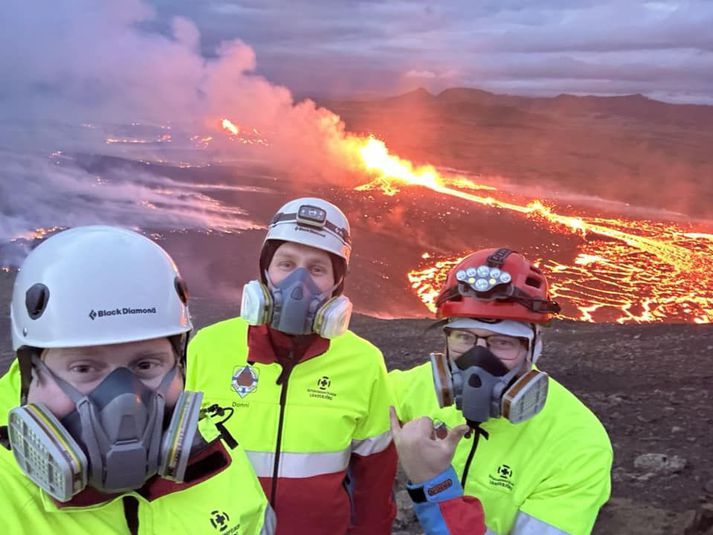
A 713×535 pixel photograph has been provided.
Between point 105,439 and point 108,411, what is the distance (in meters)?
0.09

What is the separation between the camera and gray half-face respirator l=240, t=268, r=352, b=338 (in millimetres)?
3867

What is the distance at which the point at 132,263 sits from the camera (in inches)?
96.1

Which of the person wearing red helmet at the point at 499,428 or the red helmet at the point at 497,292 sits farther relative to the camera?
the red helmet at the point at 497,292

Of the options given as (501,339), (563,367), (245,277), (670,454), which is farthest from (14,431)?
(245,277)

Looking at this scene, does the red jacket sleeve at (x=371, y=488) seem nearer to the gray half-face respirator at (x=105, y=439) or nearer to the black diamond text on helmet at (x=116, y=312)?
the gray half-face respirator at (x=105, y=439)

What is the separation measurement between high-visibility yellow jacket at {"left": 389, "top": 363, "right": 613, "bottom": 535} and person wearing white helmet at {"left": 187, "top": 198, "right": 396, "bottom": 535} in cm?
62

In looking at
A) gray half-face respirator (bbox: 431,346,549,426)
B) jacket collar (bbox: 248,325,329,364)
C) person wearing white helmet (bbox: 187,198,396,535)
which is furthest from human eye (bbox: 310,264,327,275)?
gray half-face respirator (bbox: 431,346,549,426)

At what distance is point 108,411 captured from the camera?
2160 millimetres

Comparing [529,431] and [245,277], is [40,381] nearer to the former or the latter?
[529,431]

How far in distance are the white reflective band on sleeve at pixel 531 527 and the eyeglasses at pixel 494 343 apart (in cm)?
83

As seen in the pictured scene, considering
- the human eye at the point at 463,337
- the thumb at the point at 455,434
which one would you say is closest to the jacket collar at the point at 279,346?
the human eye at the point at 463,337

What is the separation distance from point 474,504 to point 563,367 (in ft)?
34.8

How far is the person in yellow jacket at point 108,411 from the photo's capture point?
2.10 metres

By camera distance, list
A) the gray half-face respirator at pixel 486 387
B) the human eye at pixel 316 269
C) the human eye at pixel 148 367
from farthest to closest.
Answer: the human eye at pixel 316 269, the gray half-face respirator at pixel 486 387, the human eye at pixel 148 367
